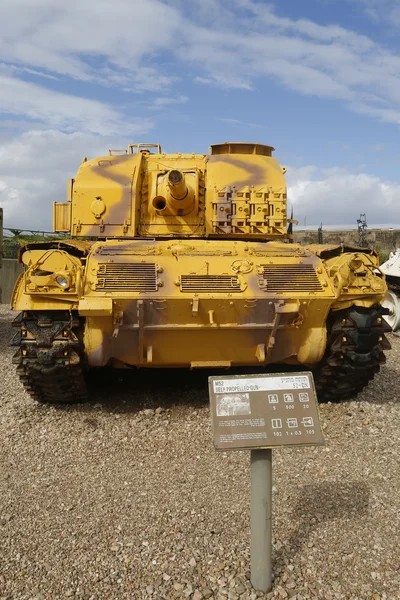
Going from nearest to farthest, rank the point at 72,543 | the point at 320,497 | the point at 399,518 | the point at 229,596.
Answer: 1. the point at 229,596
2. the point at 72,543
3. the point at 399,518
4. the point at 320,497

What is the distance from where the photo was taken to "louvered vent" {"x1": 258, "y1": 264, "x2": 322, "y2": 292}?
5789mm

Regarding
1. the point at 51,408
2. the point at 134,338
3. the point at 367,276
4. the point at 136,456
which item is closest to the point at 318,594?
the point at 136,456

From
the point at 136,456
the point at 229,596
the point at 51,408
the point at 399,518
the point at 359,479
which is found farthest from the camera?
the point at 51,408

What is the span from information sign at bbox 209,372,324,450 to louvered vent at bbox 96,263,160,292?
249cm

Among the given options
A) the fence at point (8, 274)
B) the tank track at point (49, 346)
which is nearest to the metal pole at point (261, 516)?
the tank track at point (49, 346)

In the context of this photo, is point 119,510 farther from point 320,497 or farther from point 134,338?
point 134,338

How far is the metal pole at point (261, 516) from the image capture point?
3.15m

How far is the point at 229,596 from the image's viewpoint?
10.4 feet

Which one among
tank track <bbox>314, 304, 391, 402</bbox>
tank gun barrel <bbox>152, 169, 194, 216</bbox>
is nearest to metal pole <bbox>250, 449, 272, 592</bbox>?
tank track <bbox>314, 304, 391, 402</bbox>

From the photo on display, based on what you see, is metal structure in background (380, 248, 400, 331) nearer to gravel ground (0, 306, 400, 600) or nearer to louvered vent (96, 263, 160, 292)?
gravel ground (0, 306, 400, 600)

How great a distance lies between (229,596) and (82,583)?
2.80 feet

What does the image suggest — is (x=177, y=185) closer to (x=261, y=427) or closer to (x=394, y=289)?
(x=261, y=427)

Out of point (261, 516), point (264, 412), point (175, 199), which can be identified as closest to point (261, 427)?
→ point (264, 412)

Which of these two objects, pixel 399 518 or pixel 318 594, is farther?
pixel 399 518
